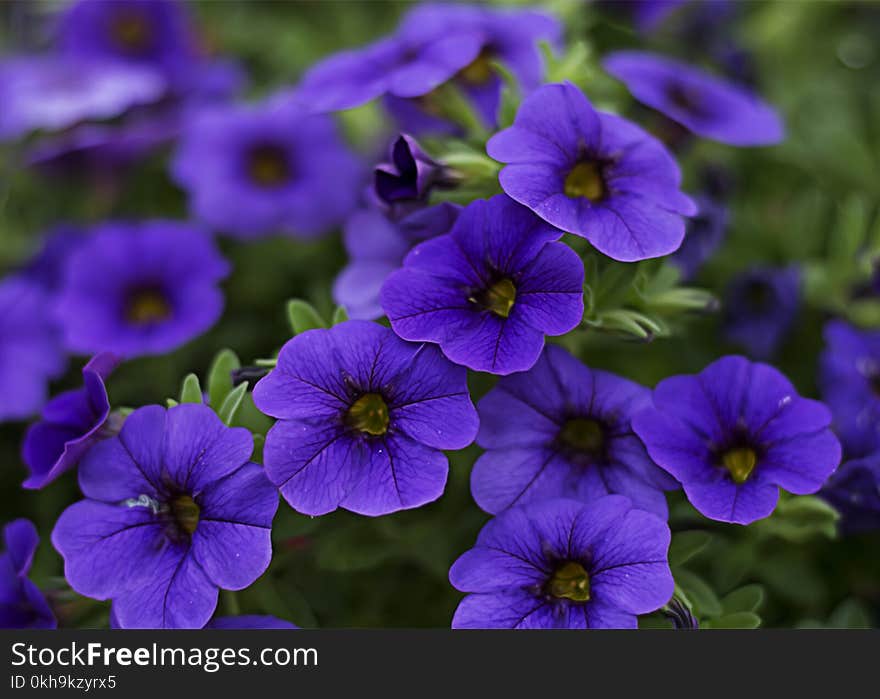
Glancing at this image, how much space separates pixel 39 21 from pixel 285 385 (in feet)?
3.75

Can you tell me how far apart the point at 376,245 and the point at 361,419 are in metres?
0.23

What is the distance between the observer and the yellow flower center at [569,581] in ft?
2.09

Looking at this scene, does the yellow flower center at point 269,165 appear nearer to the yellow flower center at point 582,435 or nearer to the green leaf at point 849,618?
the yellow flower center at point 582,435

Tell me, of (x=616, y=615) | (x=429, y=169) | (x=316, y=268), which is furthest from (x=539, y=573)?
(x=316, y=268)

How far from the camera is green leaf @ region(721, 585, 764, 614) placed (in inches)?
27.8

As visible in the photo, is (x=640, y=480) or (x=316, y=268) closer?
(x=640, y=480)

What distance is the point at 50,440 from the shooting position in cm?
73

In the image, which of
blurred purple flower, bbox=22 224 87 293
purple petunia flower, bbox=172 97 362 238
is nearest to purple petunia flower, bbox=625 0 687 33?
purple petunia flower, bbox=172 97 362 238

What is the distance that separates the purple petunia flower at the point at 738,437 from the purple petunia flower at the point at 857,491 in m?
0.10

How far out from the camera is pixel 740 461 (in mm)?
698

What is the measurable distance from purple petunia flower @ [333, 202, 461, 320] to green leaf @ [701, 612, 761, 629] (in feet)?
1.12

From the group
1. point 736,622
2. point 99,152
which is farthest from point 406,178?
point 99,152

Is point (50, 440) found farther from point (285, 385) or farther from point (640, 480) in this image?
point (640, 480)

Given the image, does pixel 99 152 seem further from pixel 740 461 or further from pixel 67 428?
pixel 740 461
